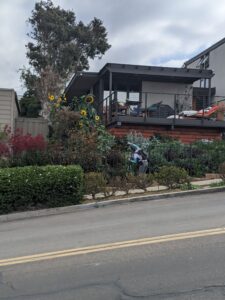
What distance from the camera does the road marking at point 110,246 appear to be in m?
7.48

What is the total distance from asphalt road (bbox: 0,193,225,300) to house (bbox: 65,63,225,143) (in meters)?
10.9

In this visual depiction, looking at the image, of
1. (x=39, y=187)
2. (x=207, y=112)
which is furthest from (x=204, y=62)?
(x=39, y=187)

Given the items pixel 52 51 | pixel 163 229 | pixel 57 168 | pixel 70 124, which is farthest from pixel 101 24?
pixel 163 229

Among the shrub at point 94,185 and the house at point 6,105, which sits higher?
the house at point 6,105

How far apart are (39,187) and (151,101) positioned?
14575 mm

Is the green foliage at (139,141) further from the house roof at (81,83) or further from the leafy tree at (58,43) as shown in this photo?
the leafy tree at (58,43)

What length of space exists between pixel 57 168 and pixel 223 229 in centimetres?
589

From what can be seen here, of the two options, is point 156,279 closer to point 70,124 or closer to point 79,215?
point 79,215

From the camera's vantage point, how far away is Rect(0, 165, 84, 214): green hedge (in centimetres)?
1275

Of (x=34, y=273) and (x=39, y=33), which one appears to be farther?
(x=39, y=33)

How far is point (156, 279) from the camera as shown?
6.05 m

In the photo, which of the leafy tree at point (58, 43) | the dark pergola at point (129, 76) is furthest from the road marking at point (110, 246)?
the leafy tree at point (58, 43)

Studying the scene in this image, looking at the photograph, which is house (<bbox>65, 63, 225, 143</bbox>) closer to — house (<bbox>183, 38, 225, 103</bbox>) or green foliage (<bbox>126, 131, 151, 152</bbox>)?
green foliage (<bbox>126, 131, 151, 152</bbox>)

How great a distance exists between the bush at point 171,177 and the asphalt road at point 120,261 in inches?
148
